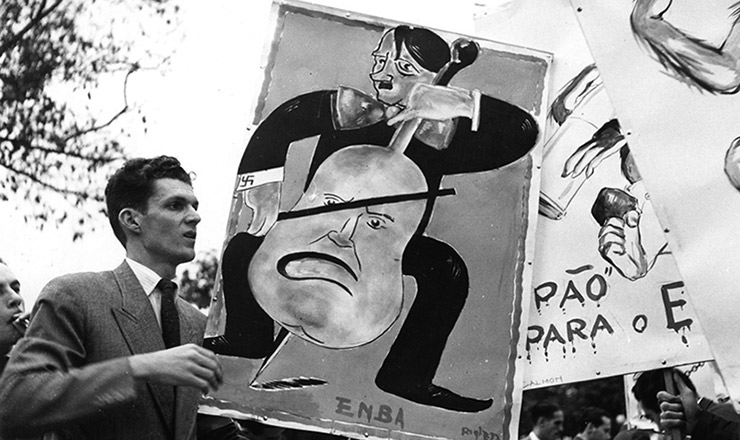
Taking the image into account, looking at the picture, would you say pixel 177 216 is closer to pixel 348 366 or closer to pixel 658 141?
pixel 348 366

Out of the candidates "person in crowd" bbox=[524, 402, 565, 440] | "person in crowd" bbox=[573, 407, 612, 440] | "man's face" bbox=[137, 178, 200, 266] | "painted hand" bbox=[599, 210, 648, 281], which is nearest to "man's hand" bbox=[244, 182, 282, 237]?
"man's face" bbox=[137, 178, 200, 266]

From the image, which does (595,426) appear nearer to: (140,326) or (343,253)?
(343,253)

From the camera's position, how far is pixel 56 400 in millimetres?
2414

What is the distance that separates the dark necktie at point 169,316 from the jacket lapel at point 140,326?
Answer: 2 centimetres

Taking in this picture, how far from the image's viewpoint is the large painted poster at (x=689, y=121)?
2.29 m

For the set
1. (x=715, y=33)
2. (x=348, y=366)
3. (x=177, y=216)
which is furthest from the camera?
(x=177, y=216)

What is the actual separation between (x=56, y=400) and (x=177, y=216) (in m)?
0.66

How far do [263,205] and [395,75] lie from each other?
507mm

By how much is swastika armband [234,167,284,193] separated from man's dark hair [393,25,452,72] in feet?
1.57

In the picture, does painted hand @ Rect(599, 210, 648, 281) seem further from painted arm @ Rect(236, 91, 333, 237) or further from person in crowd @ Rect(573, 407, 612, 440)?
person in crowd @ Rect(573, 407, 612, 440)

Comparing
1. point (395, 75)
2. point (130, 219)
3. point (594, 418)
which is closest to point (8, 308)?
point (130, 219)

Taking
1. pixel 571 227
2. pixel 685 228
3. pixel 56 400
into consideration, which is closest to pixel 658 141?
pixel 685 228

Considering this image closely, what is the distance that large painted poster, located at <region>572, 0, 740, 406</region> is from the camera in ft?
7.52
